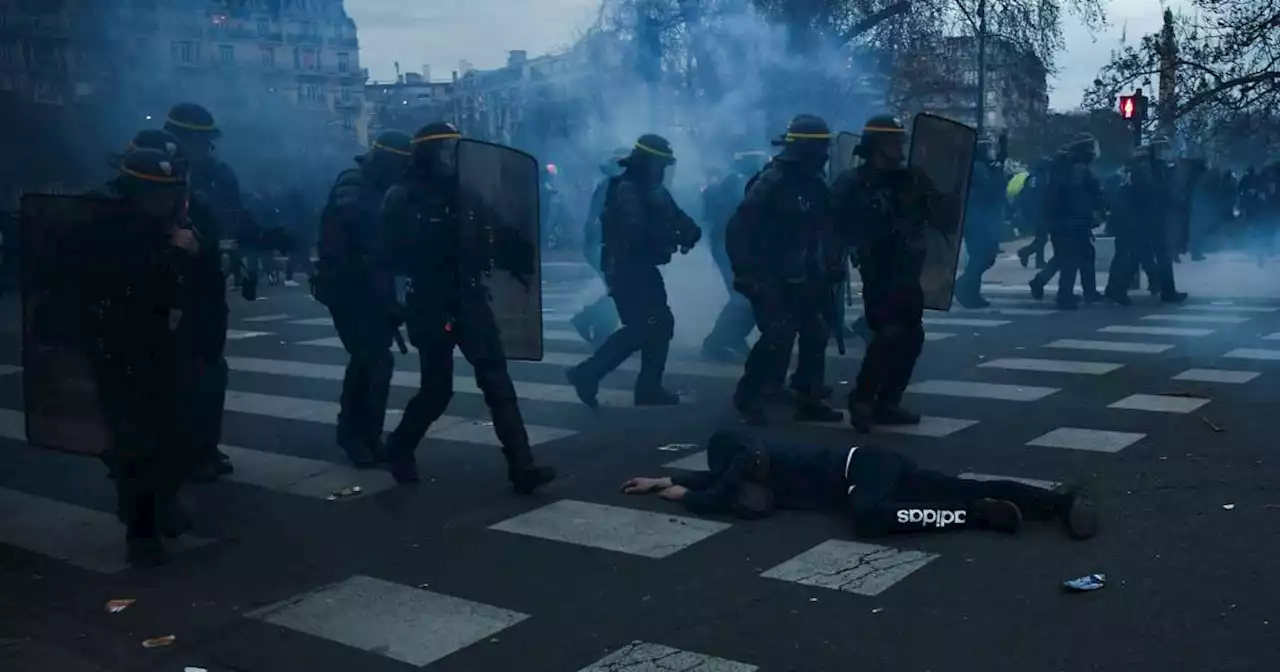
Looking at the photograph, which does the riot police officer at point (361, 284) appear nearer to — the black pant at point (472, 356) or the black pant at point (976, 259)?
the black pant at point (472, 356)

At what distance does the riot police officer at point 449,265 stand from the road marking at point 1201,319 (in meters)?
8.78

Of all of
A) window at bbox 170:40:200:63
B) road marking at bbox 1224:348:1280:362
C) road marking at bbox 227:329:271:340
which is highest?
window at bbox 170:40:200:63

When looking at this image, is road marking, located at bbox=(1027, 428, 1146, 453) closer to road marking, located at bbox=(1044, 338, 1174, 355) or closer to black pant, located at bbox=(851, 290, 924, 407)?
black pant, located at bbox=(851, 290, 924, 407)

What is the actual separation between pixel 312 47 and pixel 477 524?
38.3ft

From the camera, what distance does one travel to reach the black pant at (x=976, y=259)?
14398 millimetres

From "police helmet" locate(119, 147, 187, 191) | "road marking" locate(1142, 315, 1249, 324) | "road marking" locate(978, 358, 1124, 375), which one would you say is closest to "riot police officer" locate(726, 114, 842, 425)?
"road marking" locate(978, 358, 1124, 375)

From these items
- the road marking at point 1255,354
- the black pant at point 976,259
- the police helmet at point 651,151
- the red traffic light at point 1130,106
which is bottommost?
the road marking at point 1255,354

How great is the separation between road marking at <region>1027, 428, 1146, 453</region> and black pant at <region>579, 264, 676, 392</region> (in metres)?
2.49

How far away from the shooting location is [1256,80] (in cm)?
1557

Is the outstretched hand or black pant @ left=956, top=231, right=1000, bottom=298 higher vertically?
black pant @ left=956, top=231, right=1000, bottom=298

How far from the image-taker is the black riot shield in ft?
20.2

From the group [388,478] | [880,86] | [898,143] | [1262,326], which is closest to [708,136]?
[880,86]

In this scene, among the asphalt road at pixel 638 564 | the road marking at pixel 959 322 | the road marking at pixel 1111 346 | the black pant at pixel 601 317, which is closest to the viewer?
the asphalt road at pixel 638 564

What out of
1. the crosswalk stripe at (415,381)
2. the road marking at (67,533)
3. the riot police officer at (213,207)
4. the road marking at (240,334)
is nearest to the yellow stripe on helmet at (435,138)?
the riot police officer at (213,207)
